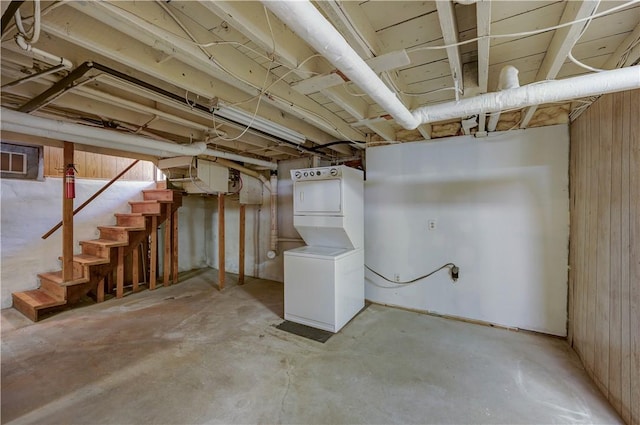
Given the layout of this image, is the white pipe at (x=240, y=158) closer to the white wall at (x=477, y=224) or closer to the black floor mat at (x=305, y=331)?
the white wall at (x=477, y=224)

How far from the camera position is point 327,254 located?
9.23 feet

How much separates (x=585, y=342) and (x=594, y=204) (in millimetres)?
1124

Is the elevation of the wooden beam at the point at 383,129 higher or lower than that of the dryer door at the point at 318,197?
higher

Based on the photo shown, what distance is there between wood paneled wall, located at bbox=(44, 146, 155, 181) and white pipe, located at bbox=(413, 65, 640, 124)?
4.77 meters

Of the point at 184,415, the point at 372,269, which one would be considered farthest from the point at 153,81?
the point at 372,269

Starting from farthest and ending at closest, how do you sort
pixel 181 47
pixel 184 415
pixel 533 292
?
pixel 533 292, pixel 184 415, pixel 181 47

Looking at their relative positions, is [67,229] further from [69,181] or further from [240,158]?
[240,158]

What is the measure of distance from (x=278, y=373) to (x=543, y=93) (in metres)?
2.56

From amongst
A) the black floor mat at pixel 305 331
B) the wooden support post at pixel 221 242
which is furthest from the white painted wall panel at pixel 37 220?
the black floor mat at pixel 305 331

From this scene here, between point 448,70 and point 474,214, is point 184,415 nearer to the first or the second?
point 448,70

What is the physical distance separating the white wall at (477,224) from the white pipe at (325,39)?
193cm

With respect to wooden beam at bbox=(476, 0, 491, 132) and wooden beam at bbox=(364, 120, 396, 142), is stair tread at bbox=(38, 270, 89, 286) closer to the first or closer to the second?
wooden beam at bbox=(364, 120, 396, 142)

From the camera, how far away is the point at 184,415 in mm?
1626

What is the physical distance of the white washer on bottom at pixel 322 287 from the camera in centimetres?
269
